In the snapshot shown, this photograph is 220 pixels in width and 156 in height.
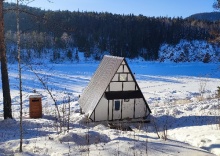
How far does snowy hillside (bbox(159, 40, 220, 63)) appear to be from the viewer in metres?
115

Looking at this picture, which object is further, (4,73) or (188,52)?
(188,52)

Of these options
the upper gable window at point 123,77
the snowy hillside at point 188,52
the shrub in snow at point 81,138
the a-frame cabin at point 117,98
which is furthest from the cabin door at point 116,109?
the snowy hillside at point 188,52

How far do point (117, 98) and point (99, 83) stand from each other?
7.78 ft

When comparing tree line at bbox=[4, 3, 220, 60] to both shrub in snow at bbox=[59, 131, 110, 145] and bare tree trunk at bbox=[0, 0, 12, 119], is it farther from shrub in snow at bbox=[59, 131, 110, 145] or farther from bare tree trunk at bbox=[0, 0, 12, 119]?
shrub in snow at bbox=[59, 131, 110, 145]

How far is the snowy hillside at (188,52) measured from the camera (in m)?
115

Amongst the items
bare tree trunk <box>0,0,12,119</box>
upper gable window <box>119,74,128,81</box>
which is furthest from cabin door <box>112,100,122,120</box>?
bare tree trunk <box>0,0,12,119</box>

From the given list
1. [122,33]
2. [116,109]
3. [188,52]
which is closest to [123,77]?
[116,109]

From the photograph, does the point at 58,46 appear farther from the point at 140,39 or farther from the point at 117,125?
the point at 117,125

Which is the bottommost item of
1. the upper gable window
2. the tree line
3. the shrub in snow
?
the shrub in snow

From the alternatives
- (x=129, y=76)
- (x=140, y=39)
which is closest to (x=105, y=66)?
(x=129, y=76)

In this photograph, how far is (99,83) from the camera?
2267cm

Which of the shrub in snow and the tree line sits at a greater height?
the tree line

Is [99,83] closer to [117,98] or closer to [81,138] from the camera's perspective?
[117,98]

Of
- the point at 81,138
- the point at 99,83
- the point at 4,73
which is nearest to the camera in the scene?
the point at 81,138
